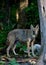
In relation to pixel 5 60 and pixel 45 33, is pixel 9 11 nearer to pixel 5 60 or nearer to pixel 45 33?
pixel 5 60

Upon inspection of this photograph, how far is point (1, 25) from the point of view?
2139 centimetres

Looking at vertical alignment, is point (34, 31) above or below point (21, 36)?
above

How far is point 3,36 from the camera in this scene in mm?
17828

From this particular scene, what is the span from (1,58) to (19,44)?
255 centimetres

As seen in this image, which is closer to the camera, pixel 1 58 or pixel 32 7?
pixel 1 58

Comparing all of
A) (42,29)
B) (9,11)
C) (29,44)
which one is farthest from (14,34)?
(9,11)

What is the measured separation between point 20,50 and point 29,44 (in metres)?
0.87

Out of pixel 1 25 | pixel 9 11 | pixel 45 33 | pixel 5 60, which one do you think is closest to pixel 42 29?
pixel 45 33

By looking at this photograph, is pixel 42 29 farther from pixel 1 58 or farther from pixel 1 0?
pixel 1 0

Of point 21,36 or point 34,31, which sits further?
point 21,36

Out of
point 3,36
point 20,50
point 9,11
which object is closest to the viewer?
point 20,50

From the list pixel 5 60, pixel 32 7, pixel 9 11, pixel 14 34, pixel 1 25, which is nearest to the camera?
pixel 5 60

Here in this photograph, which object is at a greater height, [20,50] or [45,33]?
[45,33]

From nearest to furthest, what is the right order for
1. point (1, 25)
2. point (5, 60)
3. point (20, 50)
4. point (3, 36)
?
point (5, 60)
point (20, 50)
point (3, 36)
point (1, 25)
